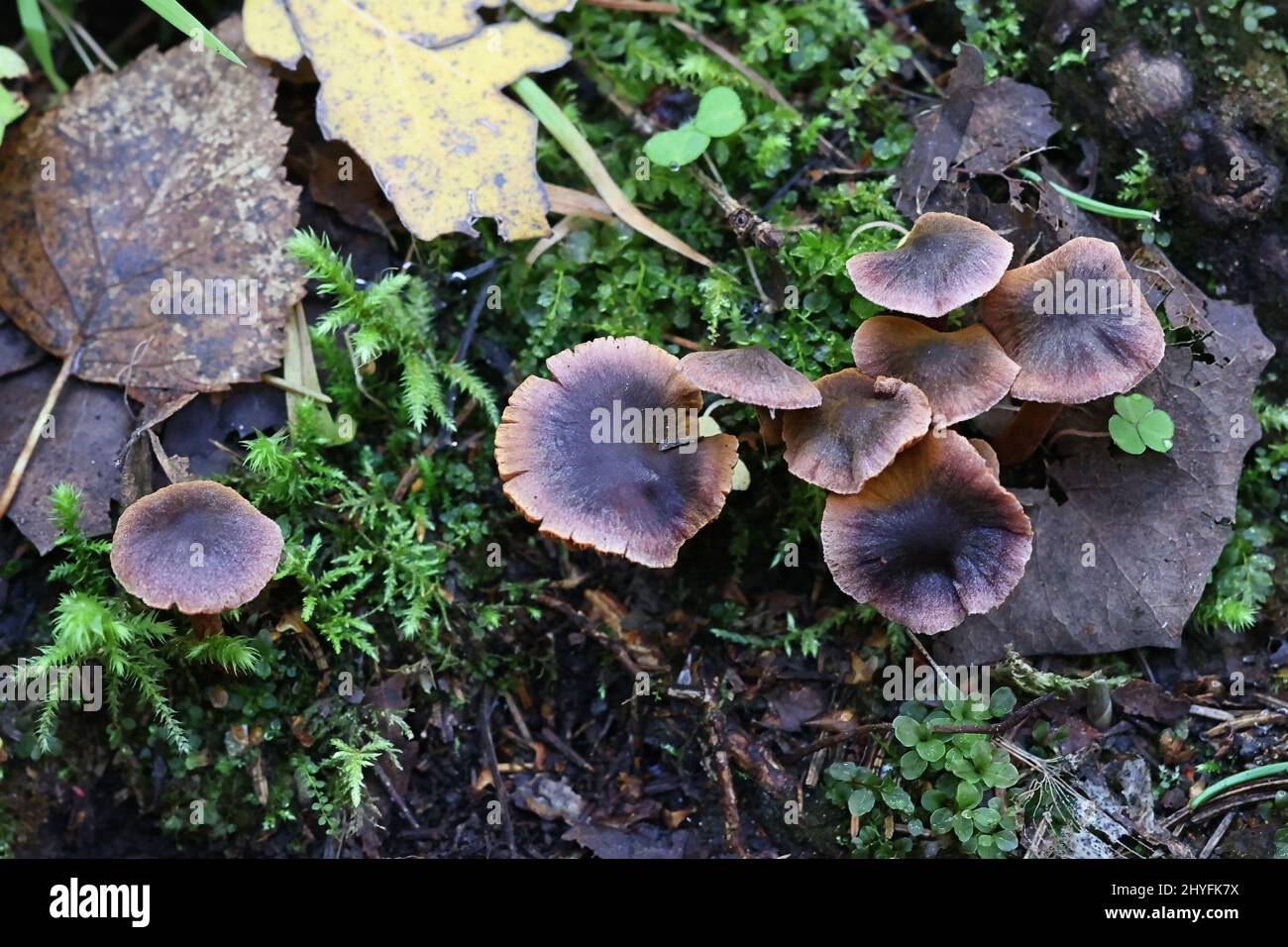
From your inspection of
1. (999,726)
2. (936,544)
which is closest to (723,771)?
(999,726)

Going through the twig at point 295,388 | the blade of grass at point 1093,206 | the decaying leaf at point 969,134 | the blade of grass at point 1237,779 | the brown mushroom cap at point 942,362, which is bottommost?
the blade of grass at point 1237,779

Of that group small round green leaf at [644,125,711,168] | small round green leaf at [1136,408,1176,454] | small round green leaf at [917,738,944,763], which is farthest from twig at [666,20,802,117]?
small round green leaf at [917,738,944,763]

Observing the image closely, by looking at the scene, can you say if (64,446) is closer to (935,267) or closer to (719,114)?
(719,114)

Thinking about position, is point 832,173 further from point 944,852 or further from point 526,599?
point 944,852

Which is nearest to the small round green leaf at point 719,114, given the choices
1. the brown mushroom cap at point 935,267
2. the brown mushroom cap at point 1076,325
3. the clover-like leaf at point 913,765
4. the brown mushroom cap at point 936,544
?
the brown mushroom cap at point 935,267

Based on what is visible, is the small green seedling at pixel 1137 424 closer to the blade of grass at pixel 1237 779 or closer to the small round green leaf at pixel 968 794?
the blade of grass at pixel 1237 779

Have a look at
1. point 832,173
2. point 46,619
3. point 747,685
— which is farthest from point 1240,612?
point 46,619
